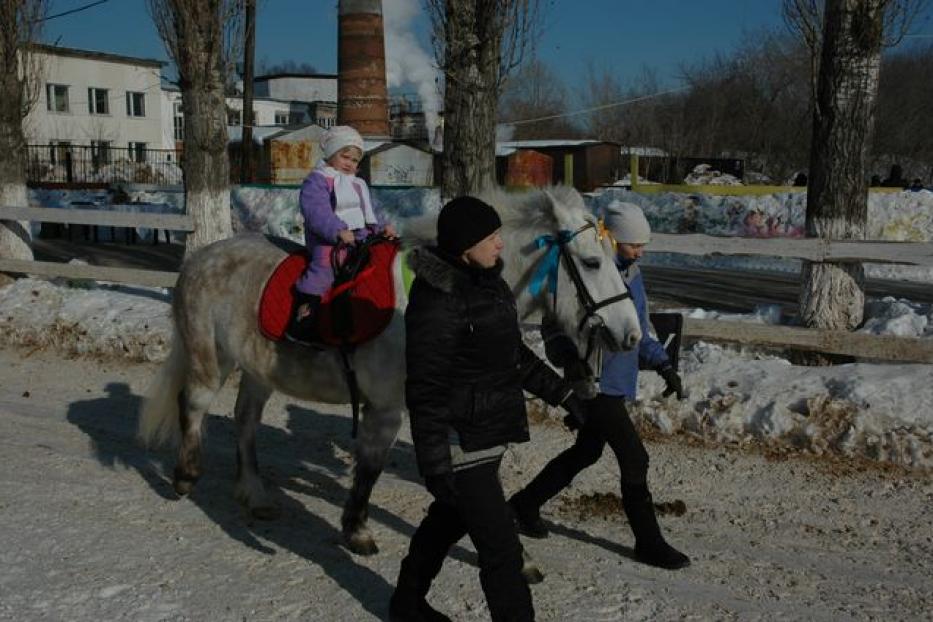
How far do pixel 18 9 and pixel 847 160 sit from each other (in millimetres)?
11205

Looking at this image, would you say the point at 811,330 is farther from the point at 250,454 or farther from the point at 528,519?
the point at 250,454

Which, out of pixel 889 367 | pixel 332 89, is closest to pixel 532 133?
pixel 332 89

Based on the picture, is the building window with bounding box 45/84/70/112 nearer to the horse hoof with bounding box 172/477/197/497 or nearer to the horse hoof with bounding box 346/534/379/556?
the horse hoof with bounding box 172/477/197/497

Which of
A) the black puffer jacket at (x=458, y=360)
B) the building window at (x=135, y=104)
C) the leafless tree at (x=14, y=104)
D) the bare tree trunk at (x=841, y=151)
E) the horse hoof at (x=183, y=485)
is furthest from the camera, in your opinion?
the building window at (x=135, y=104)

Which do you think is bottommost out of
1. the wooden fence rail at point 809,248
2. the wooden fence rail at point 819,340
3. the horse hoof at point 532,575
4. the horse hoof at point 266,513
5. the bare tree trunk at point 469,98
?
the horse hoof at point 266,513

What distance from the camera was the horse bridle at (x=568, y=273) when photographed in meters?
3.76

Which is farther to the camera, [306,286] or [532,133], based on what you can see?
[532,133]

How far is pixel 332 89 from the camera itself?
79312 mm

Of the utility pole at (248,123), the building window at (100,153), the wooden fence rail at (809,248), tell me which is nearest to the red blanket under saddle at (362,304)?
the wooden fence rail at (809,248)

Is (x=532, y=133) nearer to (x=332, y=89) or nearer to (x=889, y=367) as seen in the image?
(x=332, y=89)

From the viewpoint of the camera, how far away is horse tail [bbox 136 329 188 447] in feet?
18.0

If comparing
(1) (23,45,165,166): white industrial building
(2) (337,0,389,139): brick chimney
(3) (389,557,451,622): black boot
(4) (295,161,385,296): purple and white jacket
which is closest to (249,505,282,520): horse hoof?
(4) (295,161,385,296): purple and white jacket

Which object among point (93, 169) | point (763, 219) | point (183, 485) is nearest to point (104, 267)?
point (183, 485)

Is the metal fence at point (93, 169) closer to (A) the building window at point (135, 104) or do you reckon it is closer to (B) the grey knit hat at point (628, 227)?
(A) the building window at point (135, 104)
